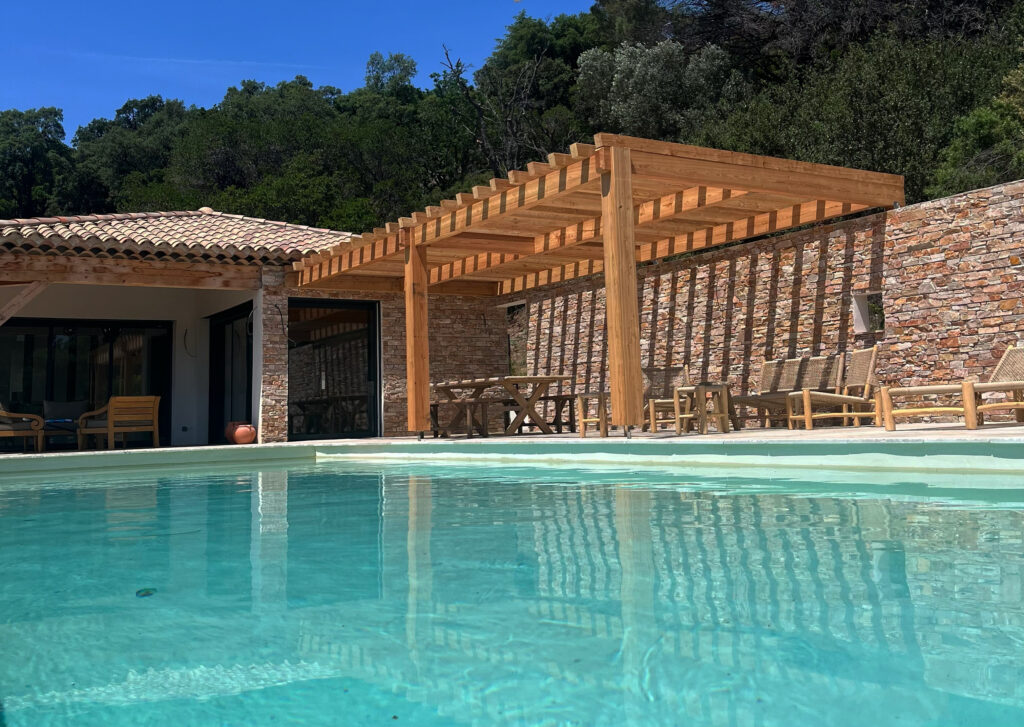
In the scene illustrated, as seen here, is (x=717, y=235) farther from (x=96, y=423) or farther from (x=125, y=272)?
(x=96, y=423)

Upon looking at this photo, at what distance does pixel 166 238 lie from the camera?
13.3 meters

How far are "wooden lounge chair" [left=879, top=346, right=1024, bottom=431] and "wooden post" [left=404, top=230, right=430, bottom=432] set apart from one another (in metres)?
5.47

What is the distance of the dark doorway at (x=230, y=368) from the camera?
14.6 meters

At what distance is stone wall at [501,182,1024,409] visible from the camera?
9016mm

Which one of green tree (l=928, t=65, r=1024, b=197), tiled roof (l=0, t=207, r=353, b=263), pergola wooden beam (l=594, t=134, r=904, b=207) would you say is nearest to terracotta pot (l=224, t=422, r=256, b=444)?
tiled roof (l=0, t=207, r=353, b=263)

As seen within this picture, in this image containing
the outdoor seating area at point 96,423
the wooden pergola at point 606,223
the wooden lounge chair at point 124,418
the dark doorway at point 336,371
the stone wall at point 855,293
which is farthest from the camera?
the dark doorway at point 336,371

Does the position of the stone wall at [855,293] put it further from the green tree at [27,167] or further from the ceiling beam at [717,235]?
the green tree at [27,167]

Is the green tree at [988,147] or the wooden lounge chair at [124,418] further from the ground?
the green tree at [988,147]

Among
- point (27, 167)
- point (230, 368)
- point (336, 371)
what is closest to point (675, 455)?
point (336, 371)

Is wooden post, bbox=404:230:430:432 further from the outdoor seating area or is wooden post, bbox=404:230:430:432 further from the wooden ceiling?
the outdoor seating area

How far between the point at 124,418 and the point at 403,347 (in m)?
4.22

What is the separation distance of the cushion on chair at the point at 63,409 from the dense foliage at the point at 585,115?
1444 cm

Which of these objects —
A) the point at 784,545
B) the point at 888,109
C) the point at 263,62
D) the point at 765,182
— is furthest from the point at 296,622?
the point at 263,62

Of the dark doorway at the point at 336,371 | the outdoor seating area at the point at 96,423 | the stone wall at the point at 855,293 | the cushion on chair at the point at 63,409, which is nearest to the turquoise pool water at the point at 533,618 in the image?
the stone wall at the point at 855,293
